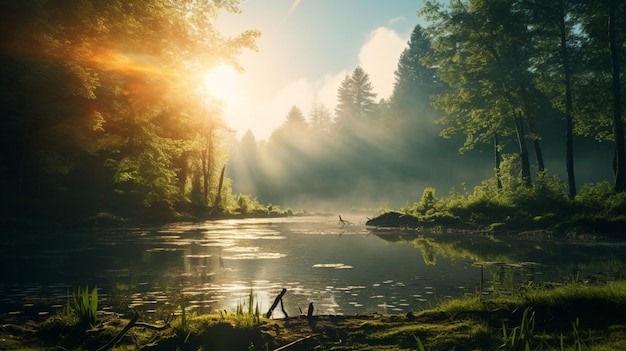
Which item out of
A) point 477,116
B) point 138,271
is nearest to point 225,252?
point 138,271

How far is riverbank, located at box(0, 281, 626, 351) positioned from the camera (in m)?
6.29

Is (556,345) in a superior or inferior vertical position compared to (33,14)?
inferior

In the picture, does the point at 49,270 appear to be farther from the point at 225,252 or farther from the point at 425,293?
the point at 425,293

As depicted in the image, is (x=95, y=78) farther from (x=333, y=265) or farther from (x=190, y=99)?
(x=333, y=265)

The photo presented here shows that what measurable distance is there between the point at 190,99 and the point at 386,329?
1812 cm

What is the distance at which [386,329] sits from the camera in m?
6.96

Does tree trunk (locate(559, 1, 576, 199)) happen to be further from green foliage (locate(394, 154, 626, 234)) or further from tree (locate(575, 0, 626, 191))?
tree (locate(575, 0, 626, 191))

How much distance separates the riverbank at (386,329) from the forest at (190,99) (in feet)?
43.0

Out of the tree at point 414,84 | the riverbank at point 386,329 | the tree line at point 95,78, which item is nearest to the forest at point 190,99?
the tree line at point 95,78

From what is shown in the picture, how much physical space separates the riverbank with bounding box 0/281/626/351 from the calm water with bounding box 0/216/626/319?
2.19 m

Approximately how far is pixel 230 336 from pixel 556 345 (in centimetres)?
424

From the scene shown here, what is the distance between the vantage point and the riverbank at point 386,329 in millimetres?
6289

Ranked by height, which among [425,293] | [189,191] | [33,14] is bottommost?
[425,293]

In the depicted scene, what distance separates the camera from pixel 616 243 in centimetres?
2180
